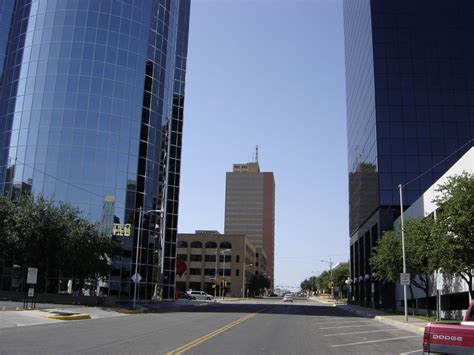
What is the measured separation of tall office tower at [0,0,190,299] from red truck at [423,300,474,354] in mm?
51296

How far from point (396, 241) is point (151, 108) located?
36.2 meters

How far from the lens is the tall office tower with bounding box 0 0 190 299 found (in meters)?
60.9

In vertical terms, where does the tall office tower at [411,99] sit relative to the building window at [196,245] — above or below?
above

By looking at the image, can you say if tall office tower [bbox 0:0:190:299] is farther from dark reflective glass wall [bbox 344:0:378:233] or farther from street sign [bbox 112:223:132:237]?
dark reflective glass wall [bbox 344:0:378:233]

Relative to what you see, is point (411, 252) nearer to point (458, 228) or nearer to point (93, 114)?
point (458, 228)

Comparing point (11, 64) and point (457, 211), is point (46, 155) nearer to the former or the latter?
point (11, 64)

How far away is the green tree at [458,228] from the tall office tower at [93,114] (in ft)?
123

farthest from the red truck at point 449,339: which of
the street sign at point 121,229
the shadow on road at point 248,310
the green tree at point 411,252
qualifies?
the street sign at point 121,229

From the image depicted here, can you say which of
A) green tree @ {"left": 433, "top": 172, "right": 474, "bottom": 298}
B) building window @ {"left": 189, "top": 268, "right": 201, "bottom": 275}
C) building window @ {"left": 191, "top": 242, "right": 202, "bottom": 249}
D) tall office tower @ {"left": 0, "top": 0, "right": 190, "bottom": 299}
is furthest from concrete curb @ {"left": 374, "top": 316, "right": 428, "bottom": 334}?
building window @ {"left": 191, "top": 242, "right": 202, "bottom": 249}

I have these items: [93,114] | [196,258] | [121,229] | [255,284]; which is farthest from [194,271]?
[93,114]

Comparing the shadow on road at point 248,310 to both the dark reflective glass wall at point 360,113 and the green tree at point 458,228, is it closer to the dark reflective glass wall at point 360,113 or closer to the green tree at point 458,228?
the green tree at point 458,228

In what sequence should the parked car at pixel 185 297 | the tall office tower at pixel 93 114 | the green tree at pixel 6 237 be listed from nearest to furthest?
the green tree at pixel 6 237, the tall office tower at pixel 93 114, the parked car at pixel 185 297

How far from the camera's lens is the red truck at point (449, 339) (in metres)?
8.18

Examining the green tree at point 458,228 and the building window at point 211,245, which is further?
the building window at point 211,245
